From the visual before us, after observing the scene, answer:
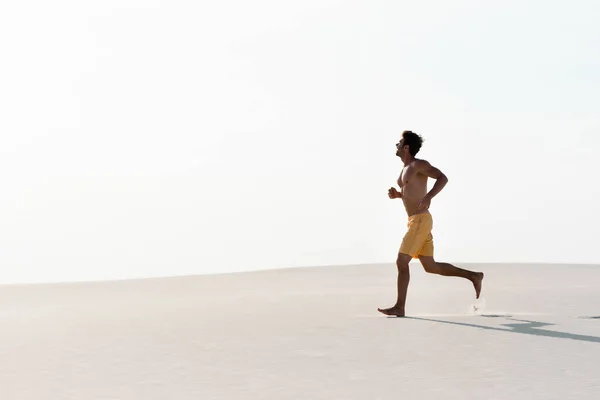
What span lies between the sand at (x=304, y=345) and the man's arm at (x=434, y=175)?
1.34 m

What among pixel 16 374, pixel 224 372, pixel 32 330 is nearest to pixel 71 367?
pixel 16 374

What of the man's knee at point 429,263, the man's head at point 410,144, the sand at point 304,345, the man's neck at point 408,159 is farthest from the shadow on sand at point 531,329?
the man's head at point 410,144

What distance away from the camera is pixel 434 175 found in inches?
382

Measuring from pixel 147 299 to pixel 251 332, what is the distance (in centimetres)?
537

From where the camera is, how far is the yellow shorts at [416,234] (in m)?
9.67

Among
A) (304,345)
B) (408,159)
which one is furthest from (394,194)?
(304,345)

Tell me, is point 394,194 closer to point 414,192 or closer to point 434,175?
point 414,192

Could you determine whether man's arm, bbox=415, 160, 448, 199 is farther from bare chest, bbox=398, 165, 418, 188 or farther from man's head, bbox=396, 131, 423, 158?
man's head, bbox=396, 131, 423, 158

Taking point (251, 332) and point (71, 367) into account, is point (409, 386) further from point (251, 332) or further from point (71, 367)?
point (251, 332)

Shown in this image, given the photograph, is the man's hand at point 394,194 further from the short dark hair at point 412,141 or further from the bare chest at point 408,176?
the short dark hair at point 412,141

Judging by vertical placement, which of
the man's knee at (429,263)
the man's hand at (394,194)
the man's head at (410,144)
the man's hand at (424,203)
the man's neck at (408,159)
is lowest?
the man's knee at (429,263)

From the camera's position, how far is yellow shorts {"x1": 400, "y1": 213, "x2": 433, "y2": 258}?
31.7ft

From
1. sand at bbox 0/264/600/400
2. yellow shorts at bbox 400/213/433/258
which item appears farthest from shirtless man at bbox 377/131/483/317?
sand at bbox 0/264/600/400

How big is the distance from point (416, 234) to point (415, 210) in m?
0.27
